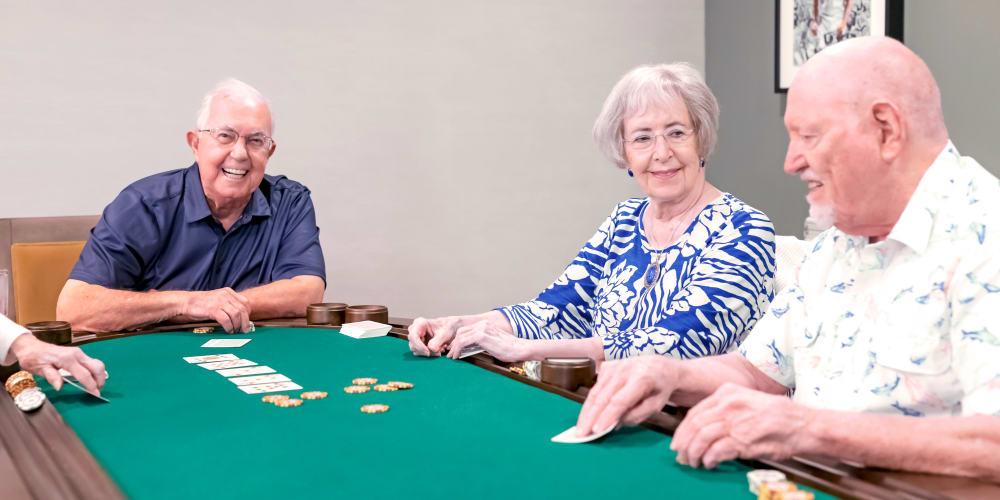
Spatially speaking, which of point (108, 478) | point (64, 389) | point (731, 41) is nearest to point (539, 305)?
point (64, 389)

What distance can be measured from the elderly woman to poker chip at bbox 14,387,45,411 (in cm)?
82

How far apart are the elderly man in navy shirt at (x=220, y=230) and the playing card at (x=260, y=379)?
977mm

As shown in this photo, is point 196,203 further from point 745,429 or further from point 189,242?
point 745,429

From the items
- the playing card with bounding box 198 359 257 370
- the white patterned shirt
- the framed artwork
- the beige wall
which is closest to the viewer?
the white patterned shirt

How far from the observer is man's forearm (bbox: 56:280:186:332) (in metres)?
2.66

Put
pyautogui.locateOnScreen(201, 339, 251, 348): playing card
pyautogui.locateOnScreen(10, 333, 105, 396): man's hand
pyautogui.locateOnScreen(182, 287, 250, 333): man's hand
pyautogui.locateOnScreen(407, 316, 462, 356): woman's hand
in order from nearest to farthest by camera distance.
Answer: pyautogui.locateOnScreen(10, 333, 105, 396): man's hand → pyautogui.locateOnScreen(407, 316, 462, 356): woman's hand → pyautogui.locateOnScreen(201, 339, 251, 348): playing card → pyautogui.locateOnScreen(182, 287, 250, 333): man's hand

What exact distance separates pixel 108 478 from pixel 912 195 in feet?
4.12

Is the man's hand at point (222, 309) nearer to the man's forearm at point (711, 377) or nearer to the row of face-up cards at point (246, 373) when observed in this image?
the row of face-up cards at point (246, 373)

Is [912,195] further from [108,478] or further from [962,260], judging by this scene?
[108,478]

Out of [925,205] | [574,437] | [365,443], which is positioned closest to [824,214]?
[925,205]

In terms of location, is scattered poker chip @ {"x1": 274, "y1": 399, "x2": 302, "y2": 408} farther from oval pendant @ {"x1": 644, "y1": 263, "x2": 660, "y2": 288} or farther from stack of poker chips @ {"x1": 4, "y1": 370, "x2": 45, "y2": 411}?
oval pendant @ {"x1": 644, "y1": 263, "x2": 660, "y2": 288}

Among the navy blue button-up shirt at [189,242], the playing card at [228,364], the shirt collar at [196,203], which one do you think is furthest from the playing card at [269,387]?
the shirt collar at [196,203]

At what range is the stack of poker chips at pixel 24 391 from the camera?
5.23 ft

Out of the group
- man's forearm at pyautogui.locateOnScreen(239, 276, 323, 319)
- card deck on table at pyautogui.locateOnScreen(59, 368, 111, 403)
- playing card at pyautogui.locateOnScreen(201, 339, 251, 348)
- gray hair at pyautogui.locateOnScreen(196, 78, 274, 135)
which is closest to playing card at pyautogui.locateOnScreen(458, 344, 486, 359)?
playing card at pyautogui.locateOnScreen(201, 339, 251, 348)
